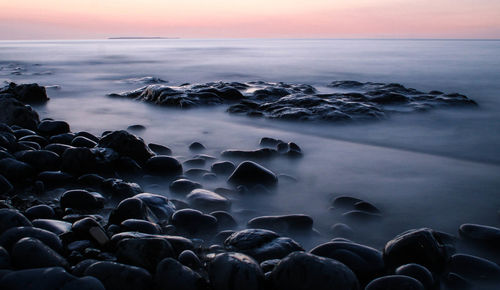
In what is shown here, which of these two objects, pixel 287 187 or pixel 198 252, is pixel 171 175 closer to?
pixel 287 187

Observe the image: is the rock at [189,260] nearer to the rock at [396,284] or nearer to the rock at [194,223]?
the rock at [194,223]

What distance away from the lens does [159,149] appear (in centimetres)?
430

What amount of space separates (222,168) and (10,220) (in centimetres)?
181

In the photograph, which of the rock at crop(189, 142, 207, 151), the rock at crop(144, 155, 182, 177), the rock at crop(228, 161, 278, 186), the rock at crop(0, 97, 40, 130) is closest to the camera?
the rock at crop(228, 161, 278, 186)

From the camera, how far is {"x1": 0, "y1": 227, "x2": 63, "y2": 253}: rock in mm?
1834

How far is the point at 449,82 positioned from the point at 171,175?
1071cm

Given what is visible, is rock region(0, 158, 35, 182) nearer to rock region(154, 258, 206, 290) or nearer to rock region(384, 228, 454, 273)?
rock region(154, 258, 206, 290)

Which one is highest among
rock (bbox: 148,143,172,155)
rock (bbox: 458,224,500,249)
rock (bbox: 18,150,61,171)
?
rock (bbox: 18,150,61,171)

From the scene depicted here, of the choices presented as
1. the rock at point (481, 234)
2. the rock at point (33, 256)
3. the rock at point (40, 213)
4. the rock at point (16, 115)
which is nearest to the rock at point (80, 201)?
the rock at point (40, 213)

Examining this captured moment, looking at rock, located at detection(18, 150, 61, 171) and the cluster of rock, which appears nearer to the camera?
rock, located at detection(18, 150, 61, 171)

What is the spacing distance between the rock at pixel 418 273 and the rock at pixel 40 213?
6.65 feet

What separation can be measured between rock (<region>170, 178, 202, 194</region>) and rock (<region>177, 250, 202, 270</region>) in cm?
108

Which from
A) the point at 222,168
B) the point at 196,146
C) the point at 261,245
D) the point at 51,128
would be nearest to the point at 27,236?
the point at 261,245

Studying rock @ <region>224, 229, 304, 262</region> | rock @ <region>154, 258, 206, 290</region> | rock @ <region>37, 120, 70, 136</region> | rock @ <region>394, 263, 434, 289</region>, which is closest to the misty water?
rock @ <region>224, 229, 304, 262</region>
